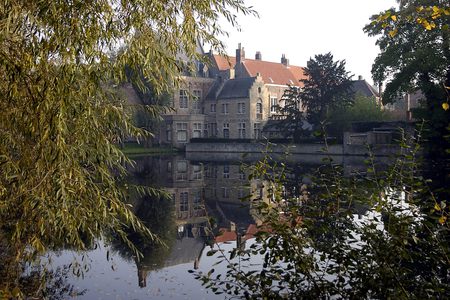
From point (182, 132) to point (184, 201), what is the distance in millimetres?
34785

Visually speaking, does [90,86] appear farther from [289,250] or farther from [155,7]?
[289,250]

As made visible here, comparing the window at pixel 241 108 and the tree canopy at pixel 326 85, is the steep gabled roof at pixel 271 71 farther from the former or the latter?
the tree canopy at pixel 326 85

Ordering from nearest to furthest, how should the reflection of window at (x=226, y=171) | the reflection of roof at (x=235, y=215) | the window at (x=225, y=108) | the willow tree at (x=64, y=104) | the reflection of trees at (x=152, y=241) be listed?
1. the willow tree at (x=64, y=104)
2. the reflection of trees at (x=152, y=241)
3. the reflection of roof at (x=235, y=215)
4. the reflection of window at (x=226, y=171)
5. the window at (x=225, y=108)

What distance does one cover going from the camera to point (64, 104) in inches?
216

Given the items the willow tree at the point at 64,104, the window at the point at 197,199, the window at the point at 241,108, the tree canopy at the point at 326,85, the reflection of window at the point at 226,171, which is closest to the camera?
the willow tree at the point at 64,104

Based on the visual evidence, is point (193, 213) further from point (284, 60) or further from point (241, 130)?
point (284, 60)

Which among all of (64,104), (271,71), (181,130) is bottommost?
(181,130)

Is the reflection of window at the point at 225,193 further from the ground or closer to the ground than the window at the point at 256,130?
closer to the ground

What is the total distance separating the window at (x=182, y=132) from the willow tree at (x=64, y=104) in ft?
153

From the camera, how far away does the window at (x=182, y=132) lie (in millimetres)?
53250

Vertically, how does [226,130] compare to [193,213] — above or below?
above

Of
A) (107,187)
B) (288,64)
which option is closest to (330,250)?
(107,187)

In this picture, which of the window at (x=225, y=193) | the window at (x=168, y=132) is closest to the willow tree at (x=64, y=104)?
the window at (x=225, y=193)

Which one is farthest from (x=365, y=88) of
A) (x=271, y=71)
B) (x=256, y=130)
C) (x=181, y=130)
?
(x=181, y=130)
